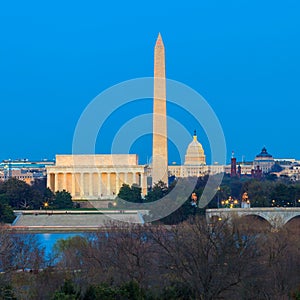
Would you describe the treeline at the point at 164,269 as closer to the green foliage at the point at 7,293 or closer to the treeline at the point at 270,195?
the green foliage at the point at 7,293

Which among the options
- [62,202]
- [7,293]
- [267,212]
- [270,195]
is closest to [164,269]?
[7,293]

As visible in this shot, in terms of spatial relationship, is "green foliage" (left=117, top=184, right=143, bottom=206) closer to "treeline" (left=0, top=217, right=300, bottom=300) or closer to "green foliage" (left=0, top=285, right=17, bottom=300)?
"treeline" (left=0, top=217, right=300, bottom=300)

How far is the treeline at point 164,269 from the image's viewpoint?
26984 millimetres

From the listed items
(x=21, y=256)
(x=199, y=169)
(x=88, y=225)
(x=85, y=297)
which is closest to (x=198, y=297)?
(x=85, y=297)

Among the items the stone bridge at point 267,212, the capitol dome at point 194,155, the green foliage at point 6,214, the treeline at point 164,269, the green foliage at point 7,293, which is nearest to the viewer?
the green foliage at point 7,293

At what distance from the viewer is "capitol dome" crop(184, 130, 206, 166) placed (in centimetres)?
13812

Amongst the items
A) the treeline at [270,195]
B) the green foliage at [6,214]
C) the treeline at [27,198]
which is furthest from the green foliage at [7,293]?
the treeline at [27,198]

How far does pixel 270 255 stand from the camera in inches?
1347

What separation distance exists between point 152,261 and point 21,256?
490 cm

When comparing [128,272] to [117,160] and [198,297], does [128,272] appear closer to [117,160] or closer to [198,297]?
[198,297]

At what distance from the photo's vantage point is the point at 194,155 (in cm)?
13925

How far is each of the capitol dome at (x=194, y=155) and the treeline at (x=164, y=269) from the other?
325 feet

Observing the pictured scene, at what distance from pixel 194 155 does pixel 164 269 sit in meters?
108

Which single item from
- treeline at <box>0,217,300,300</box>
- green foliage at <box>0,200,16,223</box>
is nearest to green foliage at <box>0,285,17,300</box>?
treeline at <box>0,217,300,300</box>
